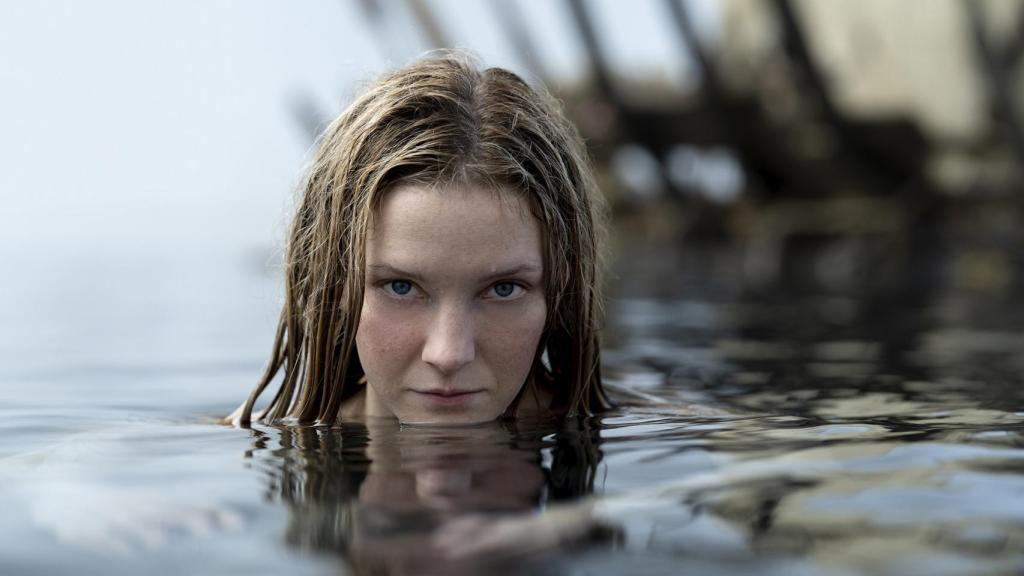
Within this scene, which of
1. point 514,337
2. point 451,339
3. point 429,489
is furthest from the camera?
point 514,337

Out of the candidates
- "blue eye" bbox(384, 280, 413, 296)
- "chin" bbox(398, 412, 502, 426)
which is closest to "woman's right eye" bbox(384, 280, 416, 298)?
"blue eye" bbox(384, 280, 413, 296)

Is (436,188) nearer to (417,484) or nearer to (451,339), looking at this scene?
(451,339)

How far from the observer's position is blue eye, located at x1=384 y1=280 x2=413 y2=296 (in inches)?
91.7

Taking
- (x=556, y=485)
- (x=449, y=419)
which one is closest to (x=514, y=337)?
(x=449, y=419)

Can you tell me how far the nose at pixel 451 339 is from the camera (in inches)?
88.4

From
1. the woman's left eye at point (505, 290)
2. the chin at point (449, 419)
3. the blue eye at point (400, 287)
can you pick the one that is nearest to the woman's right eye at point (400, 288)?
the blue eye at point (400, 287)

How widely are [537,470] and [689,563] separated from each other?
1.81 feet

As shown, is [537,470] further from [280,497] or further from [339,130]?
[339,130]

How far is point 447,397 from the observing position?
2385mm

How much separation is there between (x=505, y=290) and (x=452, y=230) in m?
0.17

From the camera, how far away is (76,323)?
297 inches

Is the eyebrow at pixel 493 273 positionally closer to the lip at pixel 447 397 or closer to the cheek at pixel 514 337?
the cheek at pixel 514 337

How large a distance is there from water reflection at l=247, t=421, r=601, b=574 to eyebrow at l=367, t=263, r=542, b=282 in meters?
0.30

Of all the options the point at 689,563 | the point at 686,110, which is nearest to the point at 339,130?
the point at 689,563
